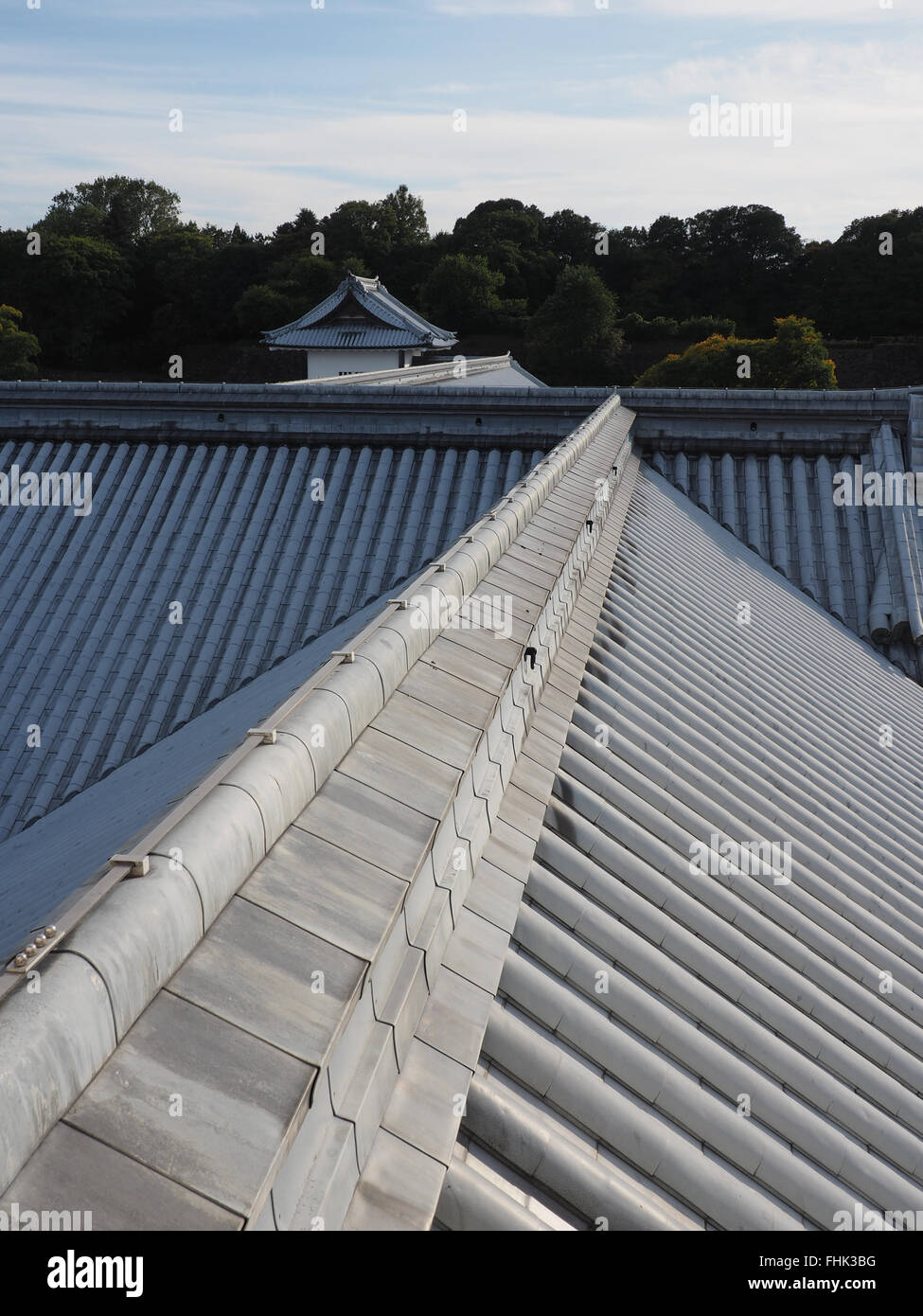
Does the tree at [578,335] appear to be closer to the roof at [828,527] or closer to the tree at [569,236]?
the tree at [569,236]

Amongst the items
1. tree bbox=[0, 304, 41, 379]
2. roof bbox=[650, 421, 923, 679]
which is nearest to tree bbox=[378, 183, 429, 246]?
tree bbox=[0, 304, 41, 379]

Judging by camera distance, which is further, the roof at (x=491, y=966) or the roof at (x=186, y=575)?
the roof at (x=186, y=575)

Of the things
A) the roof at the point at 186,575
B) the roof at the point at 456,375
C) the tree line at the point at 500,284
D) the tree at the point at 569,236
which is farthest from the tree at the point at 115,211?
the roof at the point at 186,575

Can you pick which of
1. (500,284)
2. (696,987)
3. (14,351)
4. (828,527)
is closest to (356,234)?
(500,284)

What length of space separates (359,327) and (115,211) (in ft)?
124

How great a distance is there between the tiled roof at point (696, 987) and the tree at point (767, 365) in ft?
106

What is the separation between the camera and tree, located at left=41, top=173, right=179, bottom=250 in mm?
74812

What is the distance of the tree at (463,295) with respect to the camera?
62281 mm

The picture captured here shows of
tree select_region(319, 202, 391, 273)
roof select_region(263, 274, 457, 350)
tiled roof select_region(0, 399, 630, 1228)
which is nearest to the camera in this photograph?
tiled roof select_region(0, 399, 630, 1228)

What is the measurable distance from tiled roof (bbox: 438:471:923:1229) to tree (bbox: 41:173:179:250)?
73560mm

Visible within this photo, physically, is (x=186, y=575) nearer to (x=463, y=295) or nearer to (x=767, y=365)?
(x=767, y=365)

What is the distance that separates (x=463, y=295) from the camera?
6231 cm

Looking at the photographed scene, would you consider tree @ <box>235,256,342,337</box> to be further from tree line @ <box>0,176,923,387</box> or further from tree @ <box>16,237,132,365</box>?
tree @ <box>16,237,132,365</box>
